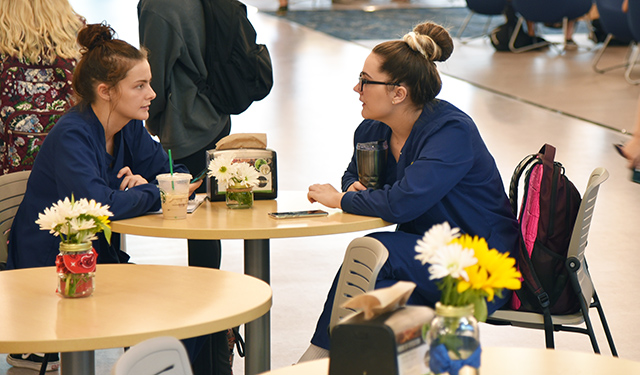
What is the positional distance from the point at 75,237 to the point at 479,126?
5686 millimetres

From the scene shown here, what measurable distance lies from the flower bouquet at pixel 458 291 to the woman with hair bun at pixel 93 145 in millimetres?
1528

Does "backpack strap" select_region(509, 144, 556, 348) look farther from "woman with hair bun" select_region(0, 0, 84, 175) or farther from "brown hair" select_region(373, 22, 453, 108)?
"woman with hair bun" select_region(0, 0, 84, 175)

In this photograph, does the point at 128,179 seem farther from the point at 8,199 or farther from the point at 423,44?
the point at 423,44

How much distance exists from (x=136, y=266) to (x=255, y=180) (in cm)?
68

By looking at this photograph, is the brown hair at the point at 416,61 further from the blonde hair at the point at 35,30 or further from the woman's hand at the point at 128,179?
the blonde hair at the point at 35,30

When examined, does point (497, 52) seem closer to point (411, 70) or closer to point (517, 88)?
point (517, 88)

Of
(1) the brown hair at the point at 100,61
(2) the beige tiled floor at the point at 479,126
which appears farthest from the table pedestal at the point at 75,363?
(2) the beige tiled floor at the point at 479,126

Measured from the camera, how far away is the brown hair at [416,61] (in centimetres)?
294

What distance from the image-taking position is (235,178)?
115 inches

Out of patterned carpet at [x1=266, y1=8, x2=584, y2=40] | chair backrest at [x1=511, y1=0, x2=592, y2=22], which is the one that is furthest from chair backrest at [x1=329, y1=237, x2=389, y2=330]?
patterned carpet at [x1=266, y1=8, x2=584, y2=40]

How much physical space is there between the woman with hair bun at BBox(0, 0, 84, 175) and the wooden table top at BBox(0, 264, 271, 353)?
4.75 feet

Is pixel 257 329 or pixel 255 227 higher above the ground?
pixel 255 227

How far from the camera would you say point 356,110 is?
825 centimetres

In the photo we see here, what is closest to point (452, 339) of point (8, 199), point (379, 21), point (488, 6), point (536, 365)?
point (536, 365)
